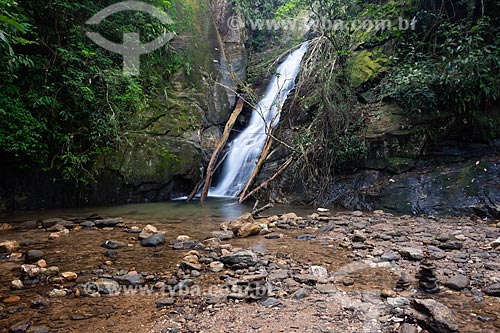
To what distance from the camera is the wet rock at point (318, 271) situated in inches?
112

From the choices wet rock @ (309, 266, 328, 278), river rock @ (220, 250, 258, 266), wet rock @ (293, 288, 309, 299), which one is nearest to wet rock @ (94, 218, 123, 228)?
river rock @ (220, 250, 258, 266)

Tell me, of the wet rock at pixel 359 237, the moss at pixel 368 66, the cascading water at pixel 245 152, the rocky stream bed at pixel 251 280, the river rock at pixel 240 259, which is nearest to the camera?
the rocky stream bed at pixel 251 280

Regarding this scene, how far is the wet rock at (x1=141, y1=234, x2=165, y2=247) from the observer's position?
12.2ft

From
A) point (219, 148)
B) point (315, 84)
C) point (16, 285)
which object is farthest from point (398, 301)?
point (219, 148)

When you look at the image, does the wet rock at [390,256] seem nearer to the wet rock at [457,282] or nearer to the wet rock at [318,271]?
the wet rock at [457,282]

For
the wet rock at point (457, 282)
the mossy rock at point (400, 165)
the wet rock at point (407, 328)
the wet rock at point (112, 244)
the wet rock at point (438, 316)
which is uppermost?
the mossy rock at point (400, 165)

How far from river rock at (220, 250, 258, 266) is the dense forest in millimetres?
3934

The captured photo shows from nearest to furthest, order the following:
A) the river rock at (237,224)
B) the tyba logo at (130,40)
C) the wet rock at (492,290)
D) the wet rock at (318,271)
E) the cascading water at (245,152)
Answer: the wet rock at (492,290), the wet rock at (318,271), the river rock at (237,224), the tyba logo at (130,40), the cascading water at (245,152)

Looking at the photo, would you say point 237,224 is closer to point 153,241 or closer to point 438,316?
point 153,241

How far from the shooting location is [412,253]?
125 inches

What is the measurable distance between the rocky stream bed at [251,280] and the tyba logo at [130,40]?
167 inches

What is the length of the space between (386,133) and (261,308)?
5264 mm

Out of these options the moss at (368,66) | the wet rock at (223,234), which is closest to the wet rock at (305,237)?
the wet rock at (223,234)

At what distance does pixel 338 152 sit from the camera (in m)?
6.66
